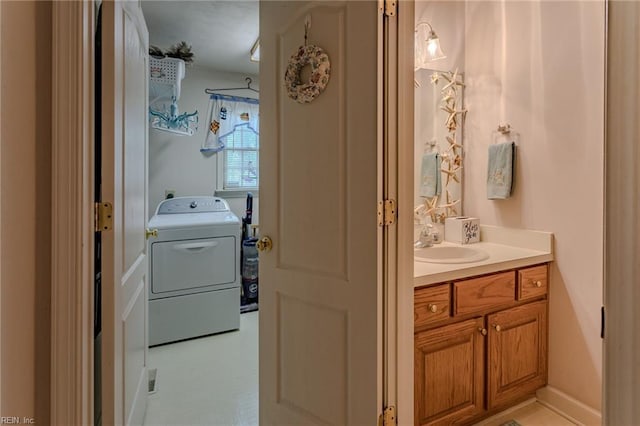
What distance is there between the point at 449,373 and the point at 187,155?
3208 millimetres

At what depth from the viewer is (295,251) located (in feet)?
4.80

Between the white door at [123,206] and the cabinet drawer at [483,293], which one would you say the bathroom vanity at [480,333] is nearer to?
the cabinet drawer at [483,293]

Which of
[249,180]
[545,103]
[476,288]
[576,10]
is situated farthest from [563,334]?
[249,180]

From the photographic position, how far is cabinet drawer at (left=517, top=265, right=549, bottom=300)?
1865 millimetres

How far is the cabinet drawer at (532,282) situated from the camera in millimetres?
1865

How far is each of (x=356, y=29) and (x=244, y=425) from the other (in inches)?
75.6

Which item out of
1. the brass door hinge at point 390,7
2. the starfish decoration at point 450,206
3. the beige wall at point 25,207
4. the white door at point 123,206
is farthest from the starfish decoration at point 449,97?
the beige wall at point 25,207

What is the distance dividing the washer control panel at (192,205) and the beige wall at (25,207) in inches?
101

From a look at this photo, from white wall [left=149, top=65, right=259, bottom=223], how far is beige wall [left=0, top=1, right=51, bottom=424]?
2.82 metres

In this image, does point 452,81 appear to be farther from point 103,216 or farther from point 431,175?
point 103,216

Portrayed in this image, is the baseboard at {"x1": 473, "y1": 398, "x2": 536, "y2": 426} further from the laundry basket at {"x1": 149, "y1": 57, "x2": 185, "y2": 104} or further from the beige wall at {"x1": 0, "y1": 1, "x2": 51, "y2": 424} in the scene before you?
the laundry basket at {"x1": 149, "y1": 57, "x2": 185, "y2": 104}

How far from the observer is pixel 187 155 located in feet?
12.2

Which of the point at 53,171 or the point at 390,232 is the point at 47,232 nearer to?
the point at 53,171

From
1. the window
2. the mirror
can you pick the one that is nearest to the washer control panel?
the window
